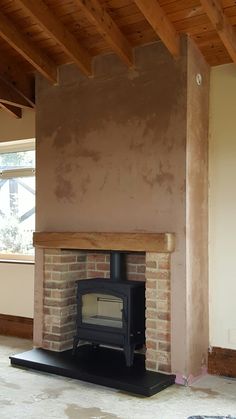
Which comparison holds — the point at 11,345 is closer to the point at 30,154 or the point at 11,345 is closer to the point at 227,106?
the point at 30,154

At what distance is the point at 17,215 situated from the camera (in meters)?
6.04

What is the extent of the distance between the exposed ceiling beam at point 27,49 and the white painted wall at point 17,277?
0.94 meters

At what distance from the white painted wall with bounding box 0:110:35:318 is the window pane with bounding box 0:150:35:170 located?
10.4 inches

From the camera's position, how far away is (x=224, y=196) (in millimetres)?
4336

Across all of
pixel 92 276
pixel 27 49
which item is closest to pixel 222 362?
pixel 92 276

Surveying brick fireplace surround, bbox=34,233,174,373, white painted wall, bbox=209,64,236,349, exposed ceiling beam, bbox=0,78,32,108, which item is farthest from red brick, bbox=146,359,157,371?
exposed ceiling beam, bbox=0,78,32,108

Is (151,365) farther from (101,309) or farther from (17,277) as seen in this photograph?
(17,277)

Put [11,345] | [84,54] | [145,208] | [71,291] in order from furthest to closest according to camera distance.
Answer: [11,345] < [71,291] < [84,54] < [145,208]

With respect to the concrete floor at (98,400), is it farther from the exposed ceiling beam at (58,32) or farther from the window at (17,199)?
the exposed ceiling beam at (58,32)

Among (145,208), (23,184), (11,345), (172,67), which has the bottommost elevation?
(11,345)

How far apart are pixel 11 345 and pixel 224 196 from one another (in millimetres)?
2863

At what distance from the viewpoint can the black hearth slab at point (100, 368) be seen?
3.77m

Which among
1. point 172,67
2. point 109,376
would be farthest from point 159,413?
point 172,67

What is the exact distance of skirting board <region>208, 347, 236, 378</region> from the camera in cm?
421
